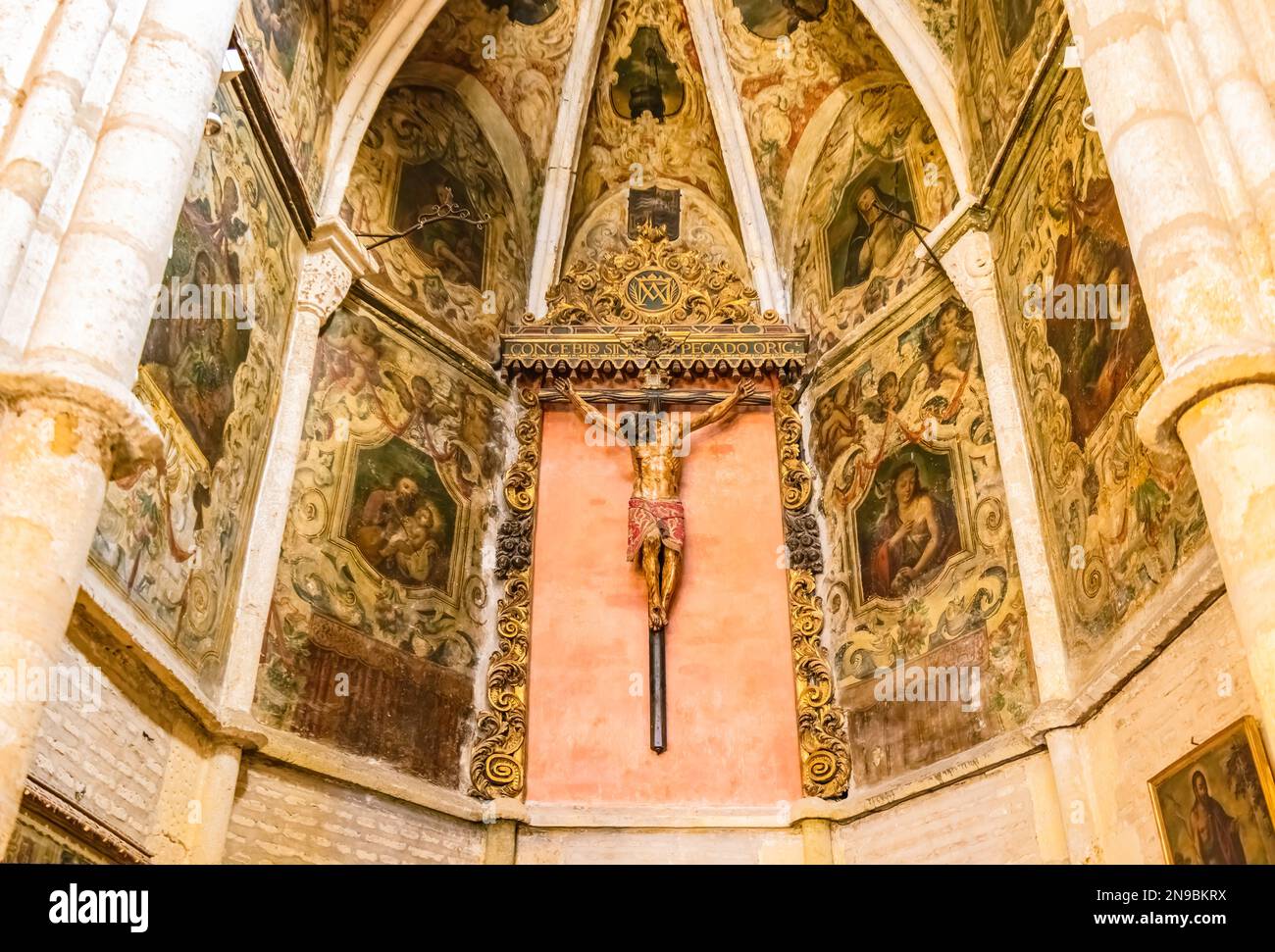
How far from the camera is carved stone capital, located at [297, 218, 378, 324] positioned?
10.3m

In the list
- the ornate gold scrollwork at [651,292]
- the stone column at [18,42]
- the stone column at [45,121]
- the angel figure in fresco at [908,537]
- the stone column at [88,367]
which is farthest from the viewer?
the ornate gold scrollwork at [651,292]

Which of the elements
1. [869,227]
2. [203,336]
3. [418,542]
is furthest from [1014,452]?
[203,336]

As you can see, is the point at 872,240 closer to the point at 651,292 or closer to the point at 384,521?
the point at 651,292

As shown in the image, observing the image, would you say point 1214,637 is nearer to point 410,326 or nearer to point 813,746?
point 813,746

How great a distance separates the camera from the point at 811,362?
12.0 m

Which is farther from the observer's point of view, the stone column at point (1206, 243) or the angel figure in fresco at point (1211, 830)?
the angel figure in fresco at point (1211, 830)

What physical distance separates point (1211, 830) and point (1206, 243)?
9.89ft

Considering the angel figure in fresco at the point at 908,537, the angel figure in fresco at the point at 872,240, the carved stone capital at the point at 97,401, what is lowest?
the carved stone capital at the point at 97,401

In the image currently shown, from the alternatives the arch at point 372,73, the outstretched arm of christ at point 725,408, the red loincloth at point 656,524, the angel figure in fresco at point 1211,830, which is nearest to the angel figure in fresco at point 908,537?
the red loincloth at point 656,524

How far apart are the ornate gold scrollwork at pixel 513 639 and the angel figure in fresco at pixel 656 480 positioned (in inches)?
23.9

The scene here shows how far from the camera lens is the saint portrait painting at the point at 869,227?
11.5 m

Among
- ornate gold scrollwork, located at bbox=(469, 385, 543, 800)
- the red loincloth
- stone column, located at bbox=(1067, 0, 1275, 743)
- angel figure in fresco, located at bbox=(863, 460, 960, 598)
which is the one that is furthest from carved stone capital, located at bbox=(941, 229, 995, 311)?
ornate gold scrollwork, located at bbox=(469, 385, 543, 800)

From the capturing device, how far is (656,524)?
10.9m

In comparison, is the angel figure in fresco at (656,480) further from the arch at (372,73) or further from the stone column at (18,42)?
the stone column at (18,42)
